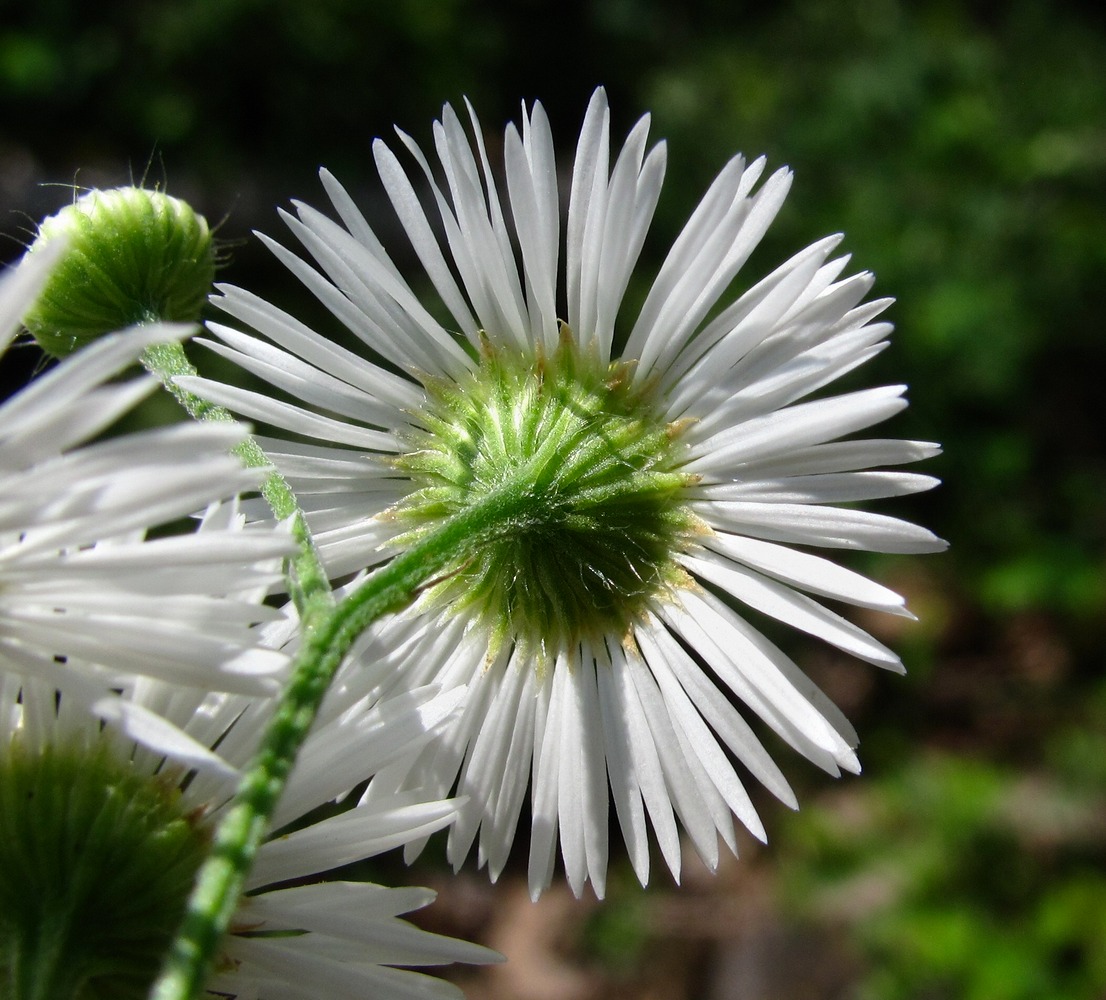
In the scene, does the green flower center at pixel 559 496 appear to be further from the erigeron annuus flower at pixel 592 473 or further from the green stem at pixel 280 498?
the green stem at pixel 280 498

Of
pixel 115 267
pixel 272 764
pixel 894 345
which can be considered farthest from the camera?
pixel 894 345

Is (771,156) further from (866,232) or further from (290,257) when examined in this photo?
(290,257)

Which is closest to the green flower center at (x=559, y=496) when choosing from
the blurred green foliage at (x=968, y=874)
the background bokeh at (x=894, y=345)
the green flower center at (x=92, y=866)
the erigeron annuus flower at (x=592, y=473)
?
the erigeron annuus flower at (x=592, y=473)

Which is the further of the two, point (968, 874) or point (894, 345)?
point (894, 345)

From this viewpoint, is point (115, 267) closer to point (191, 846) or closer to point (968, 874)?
point (191, 846)

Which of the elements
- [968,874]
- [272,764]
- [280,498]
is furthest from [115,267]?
[968,874]

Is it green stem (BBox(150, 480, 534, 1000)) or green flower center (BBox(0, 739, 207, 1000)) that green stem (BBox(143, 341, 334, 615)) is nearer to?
green stem (BBox(150, 480, 534, 1000))

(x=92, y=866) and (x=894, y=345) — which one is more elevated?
(x=894, y=345)
